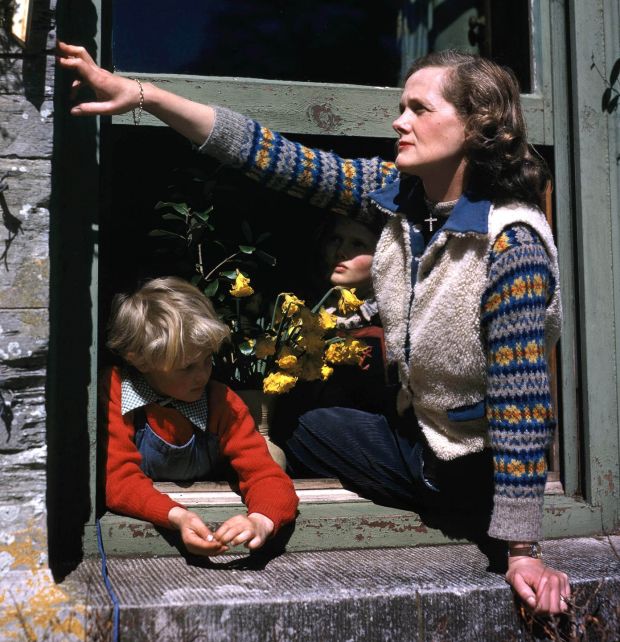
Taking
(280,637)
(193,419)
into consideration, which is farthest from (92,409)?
(280,637)

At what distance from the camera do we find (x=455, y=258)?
6.95ft

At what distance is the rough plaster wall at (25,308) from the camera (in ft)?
6.15

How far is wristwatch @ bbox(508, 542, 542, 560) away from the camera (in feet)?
6.56

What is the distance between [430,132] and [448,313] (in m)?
0.48

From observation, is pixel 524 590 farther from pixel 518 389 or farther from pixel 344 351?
pixel 344 351

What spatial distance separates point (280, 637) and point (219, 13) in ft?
6.61

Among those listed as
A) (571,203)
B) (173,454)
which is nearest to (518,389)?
(571,203)

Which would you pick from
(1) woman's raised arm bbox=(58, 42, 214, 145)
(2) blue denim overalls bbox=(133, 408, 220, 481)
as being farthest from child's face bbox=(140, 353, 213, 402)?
(1) woman's raised arm bbox=(58, 42, 214, 145)

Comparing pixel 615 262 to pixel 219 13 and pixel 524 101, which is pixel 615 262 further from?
pixel 219 13

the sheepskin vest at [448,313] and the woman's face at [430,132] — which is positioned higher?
the woman's face at [430,132]

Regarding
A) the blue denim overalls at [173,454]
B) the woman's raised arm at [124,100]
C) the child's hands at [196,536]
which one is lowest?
the child's hands at [196,536]

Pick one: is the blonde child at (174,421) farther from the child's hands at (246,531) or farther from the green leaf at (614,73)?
the green leaf at (614,73)

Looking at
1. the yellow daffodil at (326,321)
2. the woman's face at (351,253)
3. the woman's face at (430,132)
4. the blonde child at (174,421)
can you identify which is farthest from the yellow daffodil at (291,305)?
the woman's face at (430,132)

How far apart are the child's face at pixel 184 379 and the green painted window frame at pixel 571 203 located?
45 cm
